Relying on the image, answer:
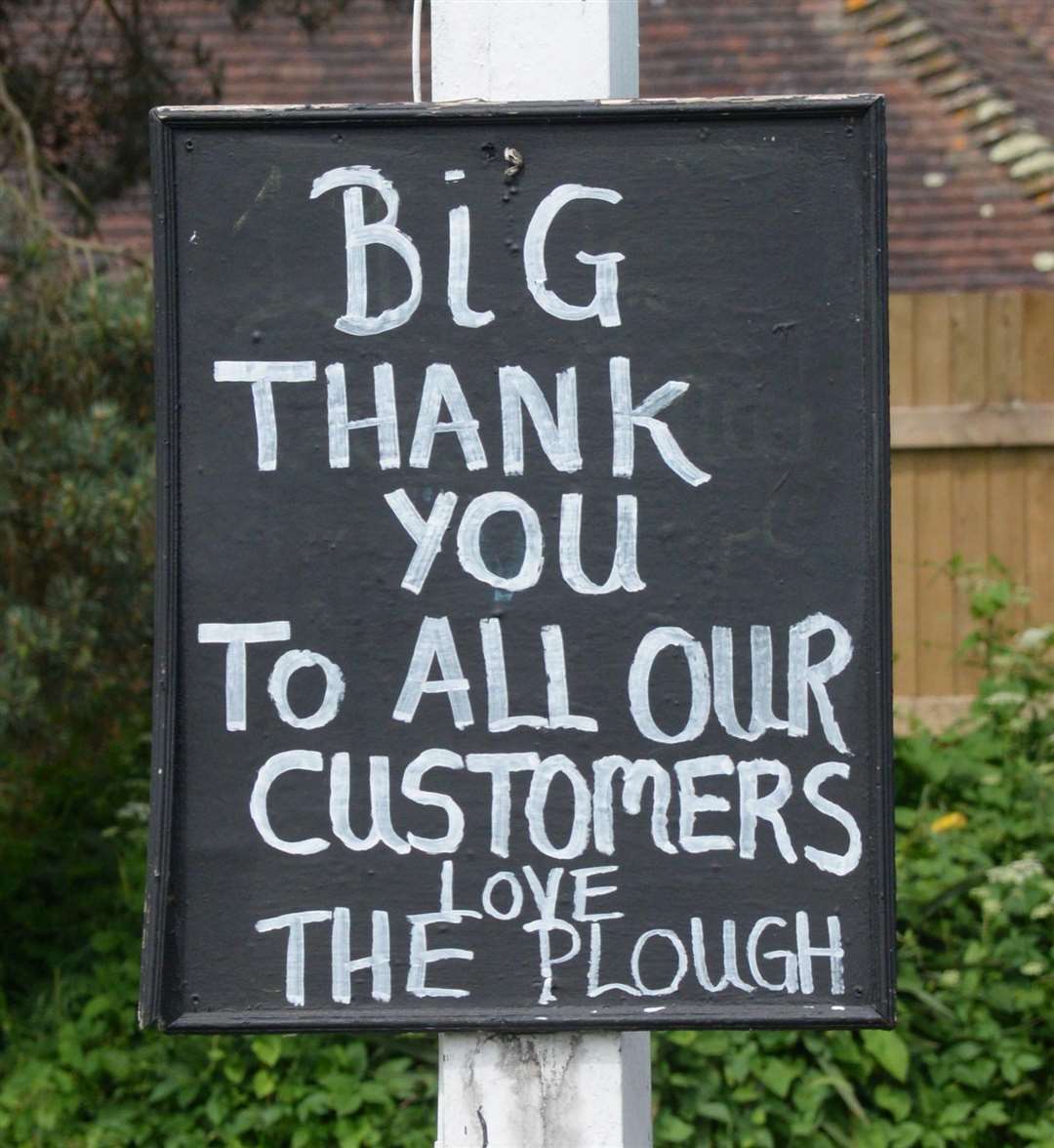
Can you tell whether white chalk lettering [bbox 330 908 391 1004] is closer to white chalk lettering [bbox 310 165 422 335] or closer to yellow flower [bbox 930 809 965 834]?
white chalk lettering [bbox 310 165 422 335]

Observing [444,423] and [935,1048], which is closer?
[444,423]

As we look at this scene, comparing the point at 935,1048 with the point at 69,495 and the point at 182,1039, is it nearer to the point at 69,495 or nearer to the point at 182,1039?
the point at 182,1039

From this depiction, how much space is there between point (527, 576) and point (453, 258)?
390 millimetres

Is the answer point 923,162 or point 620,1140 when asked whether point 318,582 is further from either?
point 923,162

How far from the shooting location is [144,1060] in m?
4.41

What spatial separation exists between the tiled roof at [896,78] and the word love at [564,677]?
720cm

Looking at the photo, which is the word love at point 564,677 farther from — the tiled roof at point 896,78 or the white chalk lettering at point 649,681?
the tiled roof at point 896,78

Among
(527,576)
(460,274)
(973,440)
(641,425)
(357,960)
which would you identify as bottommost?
(357,960)

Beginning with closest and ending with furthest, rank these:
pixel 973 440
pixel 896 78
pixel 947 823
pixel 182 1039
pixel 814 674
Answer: pixel 814 674 → pixel 182 1039 → pixel 947 823 → pixel 973 440 → pixel 896 78

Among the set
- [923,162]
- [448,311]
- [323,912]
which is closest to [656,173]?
[448,311]

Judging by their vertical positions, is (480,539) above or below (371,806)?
above

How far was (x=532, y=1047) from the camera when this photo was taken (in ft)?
6.45

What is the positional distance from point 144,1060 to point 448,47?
3239 millimetres

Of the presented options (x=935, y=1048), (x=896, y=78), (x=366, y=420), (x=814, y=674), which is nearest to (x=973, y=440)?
(x=935, y=1048)
